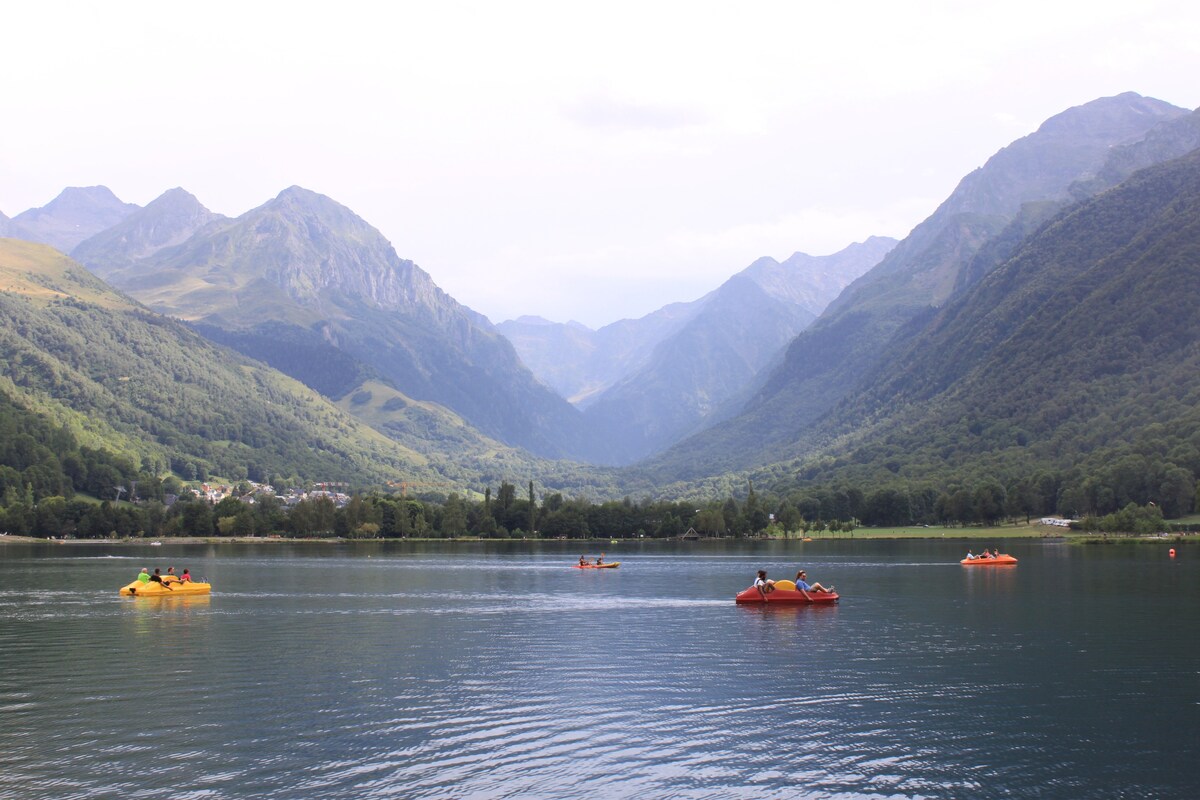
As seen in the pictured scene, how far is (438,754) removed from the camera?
41500mm

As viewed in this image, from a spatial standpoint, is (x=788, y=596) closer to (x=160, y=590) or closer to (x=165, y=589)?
(x=165, y=589)

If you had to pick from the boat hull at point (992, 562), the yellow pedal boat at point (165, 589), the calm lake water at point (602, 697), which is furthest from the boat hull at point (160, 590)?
the boat hull at point (992, 562)

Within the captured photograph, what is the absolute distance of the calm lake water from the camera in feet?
→ 126

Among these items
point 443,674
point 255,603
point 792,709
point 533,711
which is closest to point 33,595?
point 255,603

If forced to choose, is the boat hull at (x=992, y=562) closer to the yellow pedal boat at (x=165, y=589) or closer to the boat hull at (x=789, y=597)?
the boat hull at (x=789, y=597)

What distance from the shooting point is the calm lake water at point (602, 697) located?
126ft

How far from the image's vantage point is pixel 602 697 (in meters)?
53.1

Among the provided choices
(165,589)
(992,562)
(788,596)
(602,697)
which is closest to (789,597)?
(788,596)

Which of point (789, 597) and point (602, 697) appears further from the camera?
point (789, 597)

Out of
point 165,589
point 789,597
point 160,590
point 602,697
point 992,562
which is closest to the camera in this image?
point 602,697

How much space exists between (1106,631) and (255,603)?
246 feet

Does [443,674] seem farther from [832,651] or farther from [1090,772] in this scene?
[1090,772]

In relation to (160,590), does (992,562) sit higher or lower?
lower

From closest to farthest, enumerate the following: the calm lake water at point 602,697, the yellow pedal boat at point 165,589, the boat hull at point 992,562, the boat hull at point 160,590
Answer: the calm lake water at point 602,697 < the boat hull at point 160,590 < the yellow pedal boat at point 165,589 < the boat hull at point 992,562
